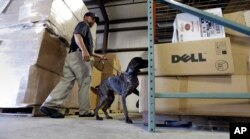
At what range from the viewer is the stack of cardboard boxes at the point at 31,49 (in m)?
2.44

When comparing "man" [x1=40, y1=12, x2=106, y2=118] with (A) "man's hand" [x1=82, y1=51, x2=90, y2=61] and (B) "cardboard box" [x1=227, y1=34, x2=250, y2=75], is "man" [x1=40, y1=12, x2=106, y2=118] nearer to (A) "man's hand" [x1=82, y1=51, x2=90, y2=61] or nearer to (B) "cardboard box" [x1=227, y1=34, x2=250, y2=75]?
(A) "man's hand" [x1=82, y1=51, x2=90, y2=61]

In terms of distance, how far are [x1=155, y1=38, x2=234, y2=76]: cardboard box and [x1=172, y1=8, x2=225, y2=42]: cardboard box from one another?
0.10 metres

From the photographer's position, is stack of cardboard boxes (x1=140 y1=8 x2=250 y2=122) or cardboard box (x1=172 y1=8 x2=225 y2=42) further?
cardboard box (x1=172 y1=8 x2=225 y2=42)

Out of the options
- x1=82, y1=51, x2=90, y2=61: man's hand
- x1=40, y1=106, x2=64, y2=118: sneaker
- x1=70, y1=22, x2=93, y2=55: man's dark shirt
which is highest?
x1=70, y1=22, x2=93, y2=55: man's dark shirt

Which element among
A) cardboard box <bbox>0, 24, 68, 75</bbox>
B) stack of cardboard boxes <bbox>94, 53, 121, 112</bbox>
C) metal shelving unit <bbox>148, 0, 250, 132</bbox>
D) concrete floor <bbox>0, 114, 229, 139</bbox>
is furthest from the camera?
stack of cardboard boxes <bbox>94, 53, 121, 112</bbox>

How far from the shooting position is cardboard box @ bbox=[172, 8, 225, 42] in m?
1.56

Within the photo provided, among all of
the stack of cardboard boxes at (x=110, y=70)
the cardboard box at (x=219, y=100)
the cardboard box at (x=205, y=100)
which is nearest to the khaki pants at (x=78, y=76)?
the cardboard box at (x=205, y=100)

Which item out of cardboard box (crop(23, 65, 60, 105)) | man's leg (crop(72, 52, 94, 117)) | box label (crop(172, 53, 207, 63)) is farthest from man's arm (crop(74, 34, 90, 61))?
box label (crop(172, 53, 207, 63))

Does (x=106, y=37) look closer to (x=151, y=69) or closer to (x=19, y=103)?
(x=19, y=103)

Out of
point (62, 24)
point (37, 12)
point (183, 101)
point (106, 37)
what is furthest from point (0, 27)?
point (106, 37)

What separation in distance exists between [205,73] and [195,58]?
127 millimetres

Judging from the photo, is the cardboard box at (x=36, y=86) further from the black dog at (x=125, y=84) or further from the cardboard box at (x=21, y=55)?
the black dog at (x=125, y=84)

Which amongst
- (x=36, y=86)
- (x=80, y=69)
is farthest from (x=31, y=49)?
(x=80, y=69)

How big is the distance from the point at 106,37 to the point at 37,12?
3.92 meters
